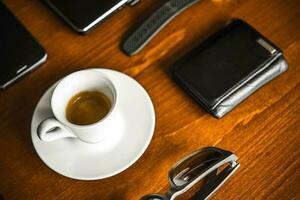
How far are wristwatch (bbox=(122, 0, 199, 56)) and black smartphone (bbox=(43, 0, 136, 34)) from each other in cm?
6

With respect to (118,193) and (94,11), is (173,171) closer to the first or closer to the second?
(118,193)

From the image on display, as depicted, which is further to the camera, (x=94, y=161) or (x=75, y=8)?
(x=75, y=8)

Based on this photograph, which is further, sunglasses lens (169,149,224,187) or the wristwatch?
the wristwatch

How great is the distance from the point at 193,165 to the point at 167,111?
10 centimetres

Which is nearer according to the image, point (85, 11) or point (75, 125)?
point (75, 125)

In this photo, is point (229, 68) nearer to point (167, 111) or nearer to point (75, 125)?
point (167, 111)

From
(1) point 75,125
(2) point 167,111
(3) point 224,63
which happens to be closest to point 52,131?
(1) point 75,125

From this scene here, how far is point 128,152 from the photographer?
0.60m

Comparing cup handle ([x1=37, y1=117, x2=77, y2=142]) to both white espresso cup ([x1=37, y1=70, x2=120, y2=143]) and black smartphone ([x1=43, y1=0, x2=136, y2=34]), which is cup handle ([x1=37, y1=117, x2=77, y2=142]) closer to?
white espresso cup ([x1=37, y1=70, x2=120, y2=143])

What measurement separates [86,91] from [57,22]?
0.18 metres

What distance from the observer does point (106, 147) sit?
612mm

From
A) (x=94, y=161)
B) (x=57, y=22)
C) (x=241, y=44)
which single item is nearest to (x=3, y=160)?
(x=94, y=161)

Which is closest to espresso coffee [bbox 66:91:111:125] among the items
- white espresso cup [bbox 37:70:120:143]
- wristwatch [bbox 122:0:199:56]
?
white espresso cup [bbox 37:70:120:143]

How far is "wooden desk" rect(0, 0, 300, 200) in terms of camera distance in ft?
1.98
